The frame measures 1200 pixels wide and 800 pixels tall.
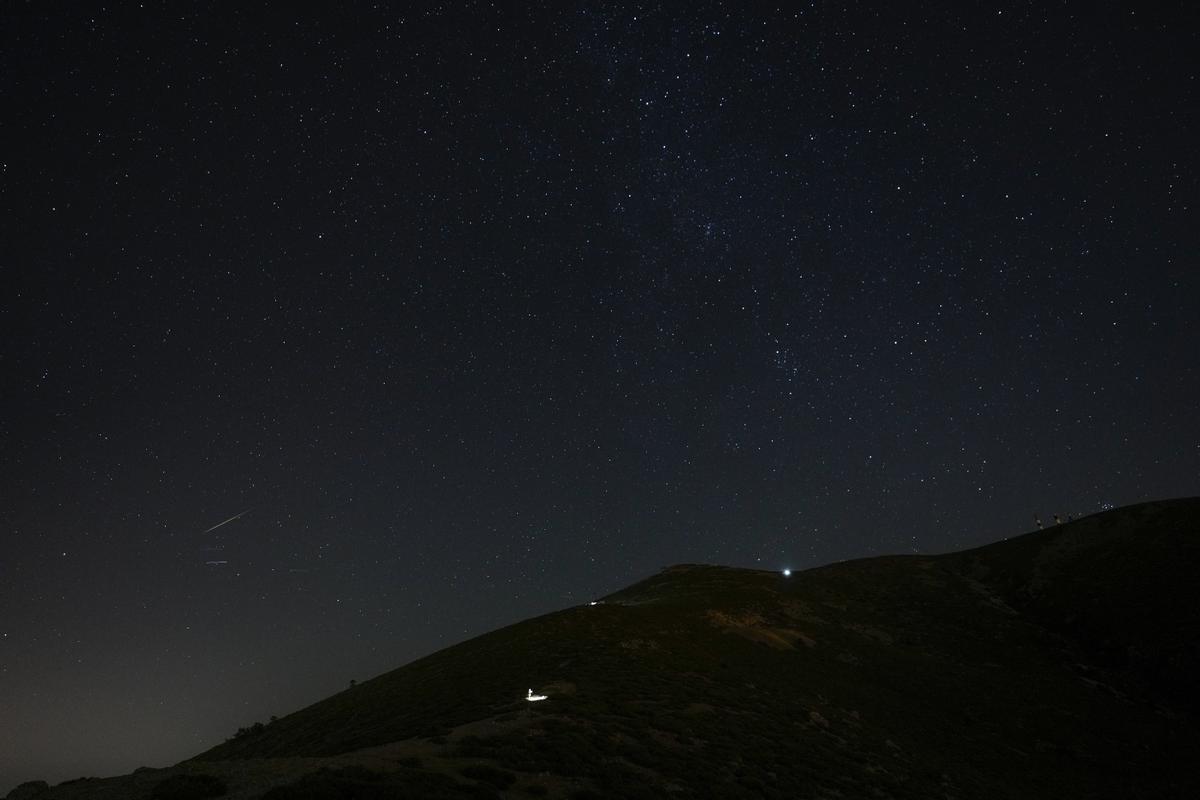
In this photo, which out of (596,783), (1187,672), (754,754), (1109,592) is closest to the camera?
(596,783)

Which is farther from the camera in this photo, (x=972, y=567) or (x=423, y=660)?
(x=972, y=567)

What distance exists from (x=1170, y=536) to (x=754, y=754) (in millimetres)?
58219

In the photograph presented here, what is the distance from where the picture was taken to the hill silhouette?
1722 cm

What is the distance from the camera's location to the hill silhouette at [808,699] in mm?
17219

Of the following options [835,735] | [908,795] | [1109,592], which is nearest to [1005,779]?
[835,735]

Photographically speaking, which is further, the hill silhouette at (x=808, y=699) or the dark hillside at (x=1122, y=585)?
the dark hillside at (x=1122, y=585)

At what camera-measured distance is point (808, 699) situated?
33844mm

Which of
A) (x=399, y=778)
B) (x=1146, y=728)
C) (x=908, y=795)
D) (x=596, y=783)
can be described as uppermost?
(x=399, y=778)

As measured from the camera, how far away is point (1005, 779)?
93.7 ft

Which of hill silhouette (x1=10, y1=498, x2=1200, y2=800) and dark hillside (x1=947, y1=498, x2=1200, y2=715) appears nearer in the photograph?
hill silhouette (x1=10, y1=498, x2=1200, y2=800)

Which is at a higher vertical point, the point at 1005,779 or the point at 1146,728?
the point at 1005,779

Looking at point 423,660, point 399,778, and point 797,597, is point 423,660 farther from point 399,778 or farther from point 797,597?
point 797,597

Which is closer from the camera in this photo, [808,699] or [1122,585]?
[808,699]

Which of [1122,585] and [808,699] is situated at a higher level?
[808,699]
